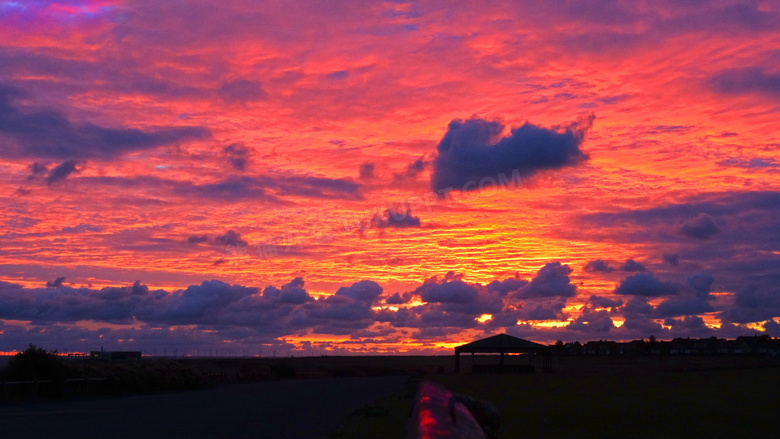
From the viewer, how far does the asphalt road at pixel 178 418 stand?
1855cm

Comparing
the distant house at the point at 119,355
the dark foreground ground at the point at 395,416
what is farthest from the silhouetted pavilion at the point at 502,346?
the distant house at the point at 119,355

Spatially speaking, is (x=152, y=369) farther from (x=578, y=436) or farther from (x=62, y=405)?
(x=578, y=436)

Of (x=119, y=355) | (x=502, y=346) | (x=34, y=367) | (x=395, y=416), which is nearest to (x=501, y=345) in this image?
(x=502, y=346)

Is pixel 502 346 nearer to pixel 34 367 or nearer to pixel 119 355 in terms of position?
pixel 34 367

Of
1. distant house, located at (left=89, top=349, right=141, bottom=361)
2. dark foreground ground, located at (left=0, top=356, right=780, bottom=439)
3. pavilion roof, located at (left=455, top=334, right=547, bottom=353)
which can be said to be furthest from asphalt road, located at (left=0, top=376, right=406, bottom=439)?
distant house, located at (left=89, top=349, right=141, bottom=361)

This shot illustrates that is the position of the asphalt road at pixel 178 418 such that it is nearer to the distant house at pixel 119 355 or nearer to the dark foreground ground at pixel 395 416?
the dark foreground ground at pixel 395 416

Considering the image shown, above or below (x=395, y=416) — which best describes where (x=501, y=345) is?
above

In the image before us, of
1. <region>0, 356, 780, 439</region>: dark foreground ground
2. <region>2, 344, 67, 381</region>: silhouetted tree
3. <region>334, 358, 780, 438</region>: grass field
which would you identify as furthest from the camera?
<region>2, 344, 67, 381</region>: silhouetted tree

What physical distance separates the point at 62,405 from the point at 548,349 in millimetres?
37765

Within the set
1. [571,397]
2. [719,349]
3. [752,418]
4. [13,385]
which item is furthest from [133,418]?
[719,349]

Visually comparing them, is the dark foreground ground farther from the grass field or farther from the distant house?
the distant house

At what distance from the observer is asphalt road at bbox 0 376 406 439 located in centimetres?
1855

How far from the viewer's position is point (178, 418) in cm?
2353

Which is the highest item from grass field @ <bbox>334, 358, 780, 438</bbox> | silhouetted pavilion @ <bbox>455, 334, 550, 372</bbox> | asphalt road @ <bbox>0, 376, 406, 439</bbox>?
silhouetted pavilion @ <bbox>455, 334, 550, 372</bbox>
